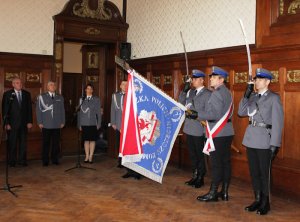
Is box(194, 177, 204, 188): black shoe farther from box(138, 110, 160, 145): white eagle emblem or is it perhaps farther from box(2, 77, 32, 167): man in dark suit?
box(2, 77, 32, 167): man in dark suit

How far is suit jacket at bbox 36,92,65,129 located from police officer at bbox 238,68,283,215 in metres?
3.59

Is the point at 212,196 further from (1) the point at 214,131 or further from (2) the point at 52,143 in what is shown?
(2) the point at 52,143

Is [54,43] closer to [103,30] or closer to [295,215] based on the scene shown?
[103,30]

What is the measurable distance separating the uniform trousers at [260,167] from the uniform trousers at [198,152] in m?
1.10

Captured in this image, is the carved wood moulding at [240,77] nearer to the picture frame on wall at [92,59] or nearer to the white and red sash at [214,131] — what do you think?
the white and red sash at [214,131]

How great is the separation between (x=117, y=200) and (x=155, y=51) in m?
3.48

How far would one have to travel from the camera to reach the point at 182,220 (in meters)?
3.69

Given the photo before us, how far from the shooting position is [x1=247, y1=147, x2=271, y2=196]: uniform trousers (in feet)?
12.7

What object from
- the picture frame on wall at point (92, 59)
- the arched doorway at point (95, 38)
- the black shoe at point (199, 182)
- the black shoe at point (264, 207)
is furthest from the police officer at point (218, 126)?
the picture frame on wall at point (92, 59)

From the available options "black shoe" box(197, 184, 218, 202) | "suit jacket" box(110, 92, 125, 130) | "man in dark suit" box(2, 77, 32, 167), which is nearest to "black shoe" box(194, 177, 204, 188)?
"black shoe" box(197, 184, 218, 202)

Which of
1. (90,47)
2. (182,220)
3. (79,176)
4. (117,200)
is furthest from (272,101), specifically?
(90,47)

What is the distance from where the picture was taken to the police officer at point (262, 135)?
150 inches

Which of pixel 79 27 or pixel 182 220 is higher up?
pixel 79 27

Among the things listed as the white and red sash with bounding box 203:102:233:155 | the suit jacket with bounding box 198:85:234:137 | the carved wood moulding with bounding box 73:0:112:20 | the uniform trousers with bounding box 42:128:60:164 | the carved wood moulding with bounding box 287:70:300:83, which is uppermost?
the carved wood moulding with bounding box 73:0:112:20
